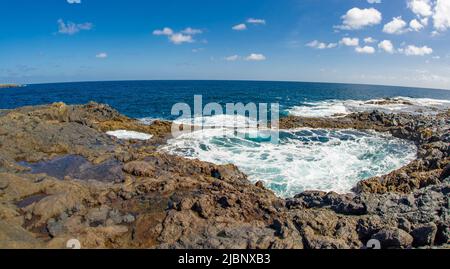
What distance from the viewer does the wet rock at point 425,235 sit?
7824 mm

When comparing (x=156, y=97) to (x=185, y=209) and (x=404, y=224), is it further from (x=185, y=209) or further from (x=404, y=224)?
(x=404, y=224)

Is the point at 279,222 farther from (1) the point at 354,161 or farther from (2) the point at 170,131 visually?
(2) the point at 170,131

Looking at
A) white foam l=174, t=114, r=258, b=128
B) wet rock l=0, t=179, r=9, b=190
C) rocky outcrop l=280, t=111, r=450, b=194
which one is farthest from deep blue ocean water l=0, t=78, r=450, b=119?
wet rock l=0, t=179, r=9, b=190

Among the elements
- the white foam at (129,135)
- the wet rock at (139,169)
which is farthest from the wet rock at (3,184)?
the white foam at (129,135)

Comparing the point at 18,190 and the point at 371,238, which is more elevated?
the point at 18,190

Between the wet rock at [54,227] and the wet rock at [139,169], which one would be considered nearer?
the wet rock at [54,227]

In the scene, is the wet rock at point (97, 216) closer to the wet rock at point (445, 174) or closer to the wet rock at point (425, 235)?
the wet rock at point (425, 235)

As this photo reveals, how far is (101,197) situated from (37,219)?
1996 mm

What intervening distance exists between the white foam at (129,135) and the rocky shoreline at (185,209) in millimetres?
9047

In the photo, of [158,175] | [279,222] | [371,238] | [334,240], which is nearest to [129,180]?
[158,175]

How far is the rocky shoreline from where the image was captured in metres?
7.82

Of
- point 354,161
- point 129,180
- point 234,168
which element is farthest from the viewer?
point 354,161

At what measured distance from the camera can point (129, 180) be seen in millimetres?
12352

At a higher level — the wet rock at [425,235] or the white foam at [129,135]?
the white foam at [129,135]
